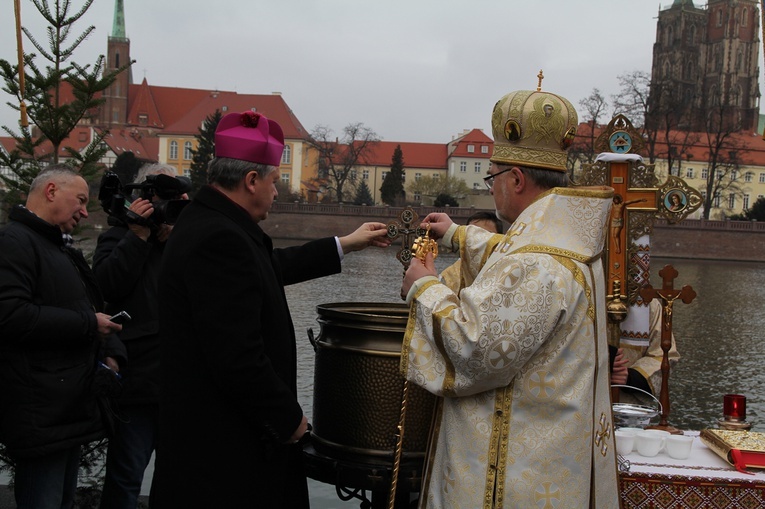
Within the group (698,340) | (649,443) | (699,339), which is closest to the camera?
(649,443)

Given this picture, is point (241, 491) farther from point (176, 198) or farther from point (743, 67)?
point (743, 67)

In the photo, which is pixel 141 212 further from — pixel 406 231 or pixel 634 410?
pixel 634 410

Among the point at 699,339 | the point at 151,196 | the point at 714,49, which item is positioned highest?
the point at 714,49

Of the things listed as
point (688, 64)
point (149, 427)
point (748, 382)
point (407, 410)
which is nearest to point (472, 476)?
point (407, 410)

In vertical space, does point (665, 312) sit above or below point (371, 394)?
above

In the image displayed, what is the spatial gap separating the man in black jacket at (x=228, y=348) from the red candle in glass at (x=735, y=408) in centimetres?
222

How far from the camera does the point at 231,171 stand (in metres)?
3.06

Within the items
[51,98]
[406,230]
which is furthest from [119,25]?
[406,230]

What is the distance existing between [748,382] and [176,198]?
37.7 feet

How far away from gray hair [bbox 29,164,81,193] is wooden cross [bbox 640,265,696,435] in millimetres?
2901

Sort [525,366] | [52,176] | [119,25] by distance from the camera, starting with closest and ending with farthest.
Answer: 1. [525,366]
2. [52,176]
3. [119,25]

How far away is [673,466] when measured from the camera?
137 inches

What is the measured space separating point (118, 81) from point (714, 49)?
211ft

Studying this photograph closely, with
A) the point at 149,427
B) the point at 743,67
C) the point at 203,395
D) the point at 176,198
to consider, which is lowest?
the point at 149,427
